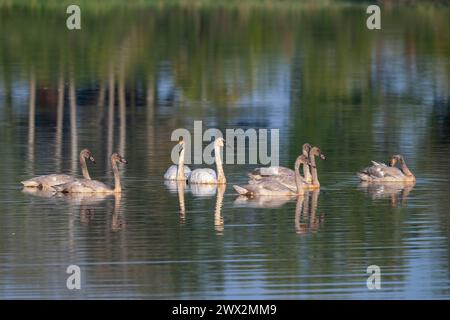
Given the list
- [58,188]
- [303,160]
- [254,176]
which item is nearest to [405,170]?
[303,160]

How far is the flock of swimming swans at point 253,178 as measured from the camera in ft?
82.1

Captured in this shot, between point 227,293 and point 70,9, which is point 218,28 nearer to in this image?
point 70,9

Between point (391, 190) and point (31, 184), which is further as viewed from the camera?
point (391, 190)

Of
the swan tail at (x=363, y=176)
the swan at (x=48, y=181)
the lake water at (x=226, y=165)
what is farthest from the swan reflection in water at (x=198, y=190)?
the swan tail at (x=363, y=176)

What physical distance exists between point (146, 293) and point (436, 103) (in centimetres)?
2248

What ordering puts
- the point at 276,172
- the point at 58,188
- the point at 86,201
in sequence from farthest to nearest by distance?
the point at 276,172, the point at 58,188, the point at 86,201

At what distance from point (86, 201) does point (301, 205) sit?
9.93 ft

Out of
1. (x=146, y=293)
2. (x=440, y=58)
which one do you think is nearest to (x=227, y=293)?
(x=146, y=293)

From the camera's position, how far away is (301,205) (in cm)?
2430

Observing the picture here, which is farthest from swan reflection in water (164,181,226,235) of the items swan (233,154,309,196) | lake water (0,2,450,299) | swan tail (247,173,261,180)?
swan tail (247,173,261,180)

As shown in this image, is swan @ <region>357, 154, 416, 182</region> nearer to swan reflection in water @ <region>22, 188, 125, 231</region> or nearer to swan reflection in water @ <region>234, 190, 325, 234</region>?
swan reflection in water @ <region>234, 190, 325, 234</region>

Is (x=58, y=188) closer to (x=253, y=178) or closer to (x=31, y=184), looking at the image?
(x=31, y=184)

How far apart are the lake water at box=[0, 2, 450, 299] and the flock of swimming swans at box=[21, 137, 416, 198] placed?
232mm

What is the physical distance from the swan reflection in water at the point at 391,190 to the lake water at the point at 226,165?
0.20 feet
